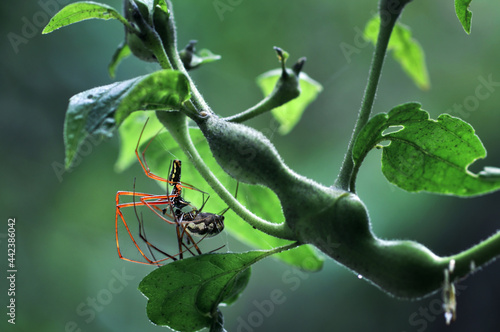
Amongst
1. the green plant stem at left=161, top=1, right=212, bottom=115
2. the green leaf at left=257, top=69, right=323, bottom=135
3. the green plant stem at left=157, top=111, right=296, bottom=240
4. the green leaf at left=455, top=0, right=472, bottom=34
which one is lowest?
the green leaf at left=257, top=69, right=323, bottom=135

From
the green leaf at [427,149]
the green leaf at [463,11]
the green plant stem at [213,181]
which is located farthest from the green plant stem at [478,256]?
the green leaf at [463,11]

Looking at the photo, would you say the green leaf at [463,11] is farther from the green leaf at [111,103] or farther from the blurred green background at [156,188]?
the blurred green background at [156,188]

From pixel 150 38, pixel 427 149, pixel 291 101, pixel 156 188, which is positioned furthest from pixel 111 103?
pixel 156 188

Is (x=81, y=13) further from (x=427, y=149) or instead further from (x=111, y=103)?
(x=427, y=149)

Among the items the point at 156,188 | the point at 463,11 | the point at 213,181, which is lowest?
the point at 156,188

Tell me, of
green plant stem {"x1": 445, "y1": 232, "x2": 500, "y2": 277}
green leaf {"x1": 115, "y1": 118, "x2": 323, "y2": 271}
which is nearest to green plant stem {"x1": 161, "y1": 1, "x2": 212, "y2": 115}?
green leaf {"x1": 115, "y1": 118, "x2": 323, "y2": 271}

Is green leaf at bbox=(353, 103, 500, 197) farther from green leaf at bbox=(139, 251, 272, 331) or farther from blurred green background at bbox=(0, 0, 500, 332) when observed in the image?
blurred green background at bbox=(0, 0, 500, 332)
